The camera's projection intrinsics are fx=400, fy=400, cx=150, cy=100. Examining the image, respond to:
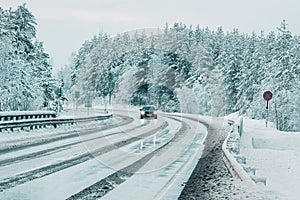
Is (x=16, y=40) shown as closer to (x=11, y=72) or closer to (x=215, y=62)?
(x=11, y=72)

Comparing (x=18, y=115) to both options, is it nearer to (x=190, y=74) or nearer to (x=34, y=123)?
(x=34, y=123)

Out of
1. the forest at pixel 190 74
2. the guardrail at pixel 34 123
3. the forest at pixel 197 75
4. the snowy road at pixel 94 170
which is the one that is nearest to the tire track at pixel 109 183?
the snowy road at pixel 94 170

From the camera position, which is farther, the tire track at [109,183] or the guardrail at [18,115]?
the guardrail at [18,115]

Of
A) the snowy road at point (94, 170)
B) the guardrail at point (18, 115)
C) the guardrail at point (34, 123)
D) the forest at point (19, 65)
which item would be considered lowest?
the snowy road at point (94, 170)

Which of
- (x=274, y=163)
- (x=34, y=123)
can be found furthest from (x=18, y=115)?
(x=274, y=163)

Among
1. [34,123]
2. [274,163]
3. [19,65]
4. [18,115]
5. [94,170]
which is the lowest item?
[274,163]

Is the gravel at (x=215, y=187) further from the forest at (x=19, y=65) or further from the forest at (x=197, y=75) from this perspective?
the forest at (x=197, y=75)

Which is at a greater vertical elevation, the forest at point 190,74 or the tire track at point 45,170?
the forest at point 190,74

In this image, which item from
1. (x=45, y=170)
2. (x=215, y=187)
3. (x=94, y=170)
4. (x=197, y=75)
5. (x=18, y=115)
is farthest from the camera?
(x=197, y=75)

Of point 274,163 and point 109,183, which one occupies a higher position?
point 109,183

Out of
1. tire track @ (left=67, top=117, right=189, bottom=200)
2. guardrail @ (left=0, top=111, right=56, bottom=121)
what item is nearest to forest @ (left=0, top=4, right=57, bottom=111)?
guardrail @ (left=0, top=111, right=56, bottom=121)

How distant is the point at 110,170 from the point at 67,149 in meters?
5.08

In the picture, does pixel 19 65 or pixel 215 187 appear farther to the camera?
pixel 19 65

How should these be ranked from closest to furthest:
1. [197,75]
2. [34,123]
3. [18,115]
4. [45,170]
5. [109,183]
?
1. [109,183]
2. [45,170]
3. [18,115]
4. [34,123]
5. [197,75]
